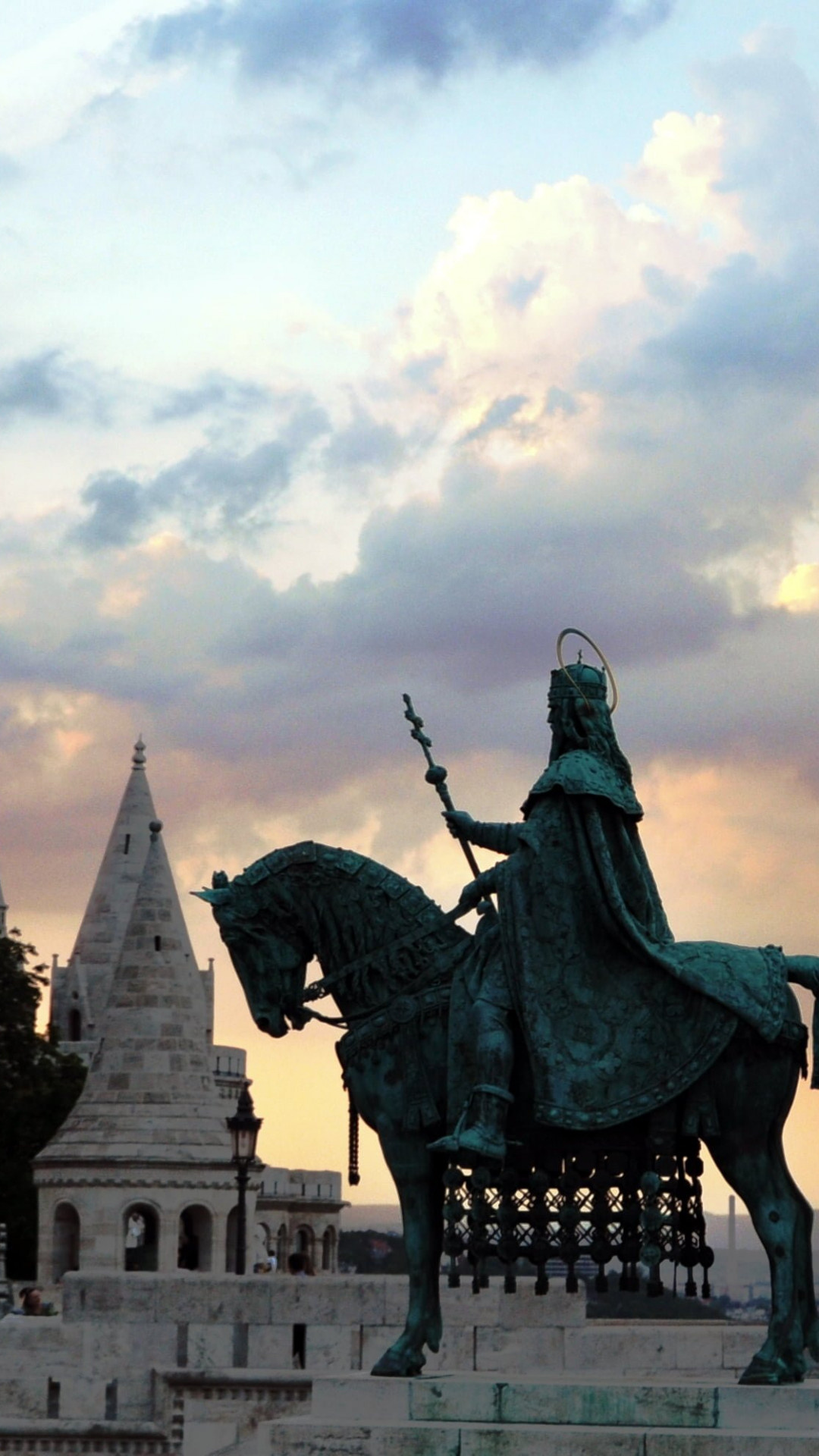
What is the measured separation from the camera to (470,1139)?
12.7 m

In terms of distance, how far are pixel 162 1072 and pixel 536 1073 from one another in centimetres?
Answer: 2795

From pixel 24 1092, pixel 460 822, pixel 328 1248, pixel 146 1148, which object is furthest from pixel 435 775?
pixel 328 1248

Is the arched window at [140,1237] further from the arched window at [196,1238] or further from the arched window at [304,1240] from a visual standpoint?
the arched window at [304,1240]

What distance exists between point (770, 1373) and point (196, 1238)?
29423 millimetres

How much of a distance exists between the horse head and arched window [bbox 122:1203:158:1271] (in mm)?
27113

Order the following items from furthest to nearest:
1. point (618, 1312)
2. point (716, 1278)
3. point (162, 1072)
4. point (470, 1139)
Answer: point (162, 1072) → point (716, 1278) → point (618, 1312) → point (470, 1139)

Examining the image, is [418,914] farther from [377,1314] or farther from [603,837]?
[377,1314]

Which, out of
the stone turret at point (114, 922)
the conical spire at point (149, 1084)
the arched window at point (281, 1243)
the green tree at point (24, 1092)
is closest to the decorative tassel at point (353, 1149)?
the conical spire at point (149, 1084)

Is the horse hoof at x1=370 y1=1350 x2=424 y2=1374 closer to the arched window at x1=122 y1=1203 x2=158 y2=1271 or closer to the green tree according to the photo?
the arched window at x1=122 y1=1203 x2=158 y2=1271

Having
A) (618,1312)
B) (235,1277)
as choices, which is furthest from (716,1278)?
(235,1277)

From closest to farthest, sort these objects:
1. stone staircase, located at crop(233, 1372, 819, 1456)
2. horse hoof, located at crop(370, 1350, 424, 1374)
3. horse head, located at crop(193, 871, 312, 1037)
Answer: stone staircase, located at crop(233, 1372, 819, 1456) → horse hoof, located at crop(370, 1350, 424, 1374) → horse head, located at crop(193, 871, 312, 1037)

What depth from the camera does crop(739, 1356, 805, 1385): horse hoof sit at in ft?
40.7

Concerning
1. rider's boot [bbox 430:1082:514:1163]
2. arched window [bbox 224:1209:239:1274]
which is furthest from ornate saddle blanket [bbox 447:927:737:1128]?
arched window [bbox 224:1209:239:1274]

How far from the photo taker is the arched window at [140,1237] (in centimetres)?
4025
